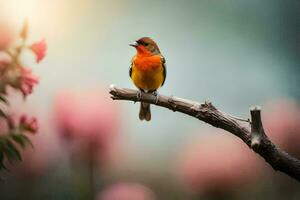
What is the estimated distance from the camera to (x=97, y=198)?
2328mm

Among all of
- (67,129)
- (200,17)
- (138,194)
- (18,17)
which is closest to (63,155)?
(67,129)

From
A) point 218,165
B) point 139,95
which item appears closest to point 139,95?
point 139,95

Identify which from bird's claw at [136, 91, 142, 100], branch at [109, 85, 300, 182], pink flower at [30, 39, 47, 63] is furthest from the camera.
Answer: pink flower at [30, 39, 47, 63]

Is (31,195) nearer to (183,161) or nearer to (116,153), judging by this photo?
(116,153)

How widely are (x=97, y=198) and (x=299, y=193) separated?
730 millimetres

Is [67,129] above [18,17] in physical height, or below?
below

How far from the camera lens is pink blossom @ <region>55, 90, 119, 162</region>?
2359mm

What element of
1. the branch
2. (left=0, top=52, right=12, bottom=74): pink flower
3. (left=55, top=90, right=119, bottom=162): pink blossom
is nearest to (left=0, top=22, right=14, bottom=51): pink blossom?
(left=0, top=52, right=12, bottom=74): pink flower

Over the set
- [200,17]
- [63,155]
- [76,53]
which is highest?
[200,17]

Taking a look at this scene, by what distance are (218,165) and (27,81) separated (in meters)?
0.77

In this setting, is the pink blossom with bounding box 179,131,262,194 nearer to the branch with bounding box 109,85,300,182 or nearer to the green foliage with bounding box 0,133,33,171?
the branch with bounding box 109,85,300,182

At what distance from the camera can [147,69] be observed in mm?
2297

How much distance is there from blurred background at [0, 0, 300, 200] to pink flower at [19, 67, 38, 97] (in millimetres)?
22

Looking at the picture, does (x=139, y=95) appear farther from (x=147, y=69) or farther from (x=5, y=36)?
(x=5, y=36)
